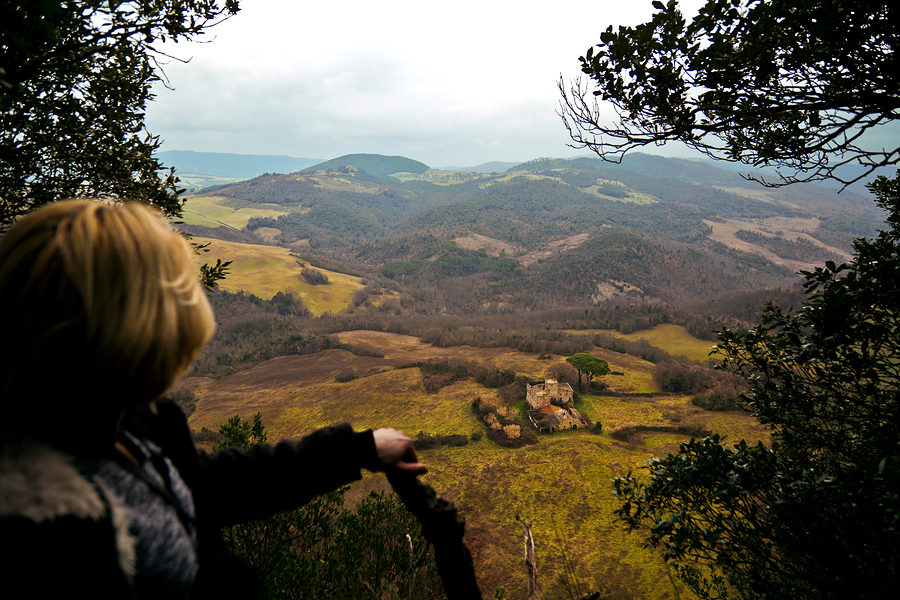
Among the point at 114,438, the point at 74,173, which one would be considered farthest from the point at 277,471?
the point at 74,173

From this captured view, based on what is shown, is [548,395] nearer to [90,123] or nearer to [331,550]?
[331,550]

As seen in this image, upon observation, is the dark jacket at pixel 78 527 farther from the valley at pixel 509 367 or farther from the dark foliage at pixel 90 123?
the valley at pixel 509 367

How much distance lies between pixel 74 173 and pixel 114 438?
8.22 metres

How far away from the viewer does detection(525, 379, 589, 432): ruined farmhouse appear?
25688 mm

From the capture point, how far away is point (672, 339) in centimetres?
5762

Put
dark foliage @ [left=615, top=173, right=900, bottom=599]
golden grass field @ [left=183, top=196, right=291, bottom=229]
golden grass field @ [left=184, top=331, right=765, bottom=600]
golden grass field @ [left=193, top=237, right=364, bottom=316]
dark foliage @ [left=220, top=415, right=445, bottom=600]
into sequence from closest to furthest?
dark foliage @ [left=615, top=173, right=900, bottom=599] → dark foliage @ [left=220, top=415, right=445, bottom=600] → golden grass field @ [left=184, top=331, right=765, bottom=600] → golden grass field @ [left=193, top=237, right=364, bottom=316] → golden grass field @ [left=183, top=196, right=291, bottom=229]

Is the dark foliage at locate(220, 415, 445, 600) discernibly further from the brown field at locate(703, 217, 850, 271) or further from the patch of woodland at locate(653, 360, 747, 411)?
the brown field at locate(703, 217, 850, 271)

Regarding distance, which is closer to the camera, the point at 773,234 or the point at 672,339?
the point at 672,339

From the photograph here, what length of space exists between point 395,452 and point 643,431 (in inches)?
1046

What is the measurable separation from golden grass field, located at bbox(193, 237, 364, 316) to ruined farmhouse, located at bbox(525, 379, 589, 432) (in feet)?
204

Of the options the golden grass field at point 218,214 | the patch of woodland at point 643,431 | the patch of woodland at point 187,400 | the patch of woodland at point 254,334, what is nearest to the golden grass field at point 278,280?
the patch of woodland at point 254,334

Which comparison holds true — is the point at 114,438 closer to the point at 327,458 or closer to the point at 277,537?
the point at 327,458

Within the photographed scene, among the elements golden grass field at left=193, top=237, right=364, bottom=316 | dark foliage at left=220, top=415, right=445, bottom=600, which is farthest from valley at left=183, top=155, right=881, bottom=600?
dark foliage at left=220, top=415, right=445, bottom=600

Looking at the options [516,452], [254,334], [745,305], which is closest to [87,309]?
[516,452]
